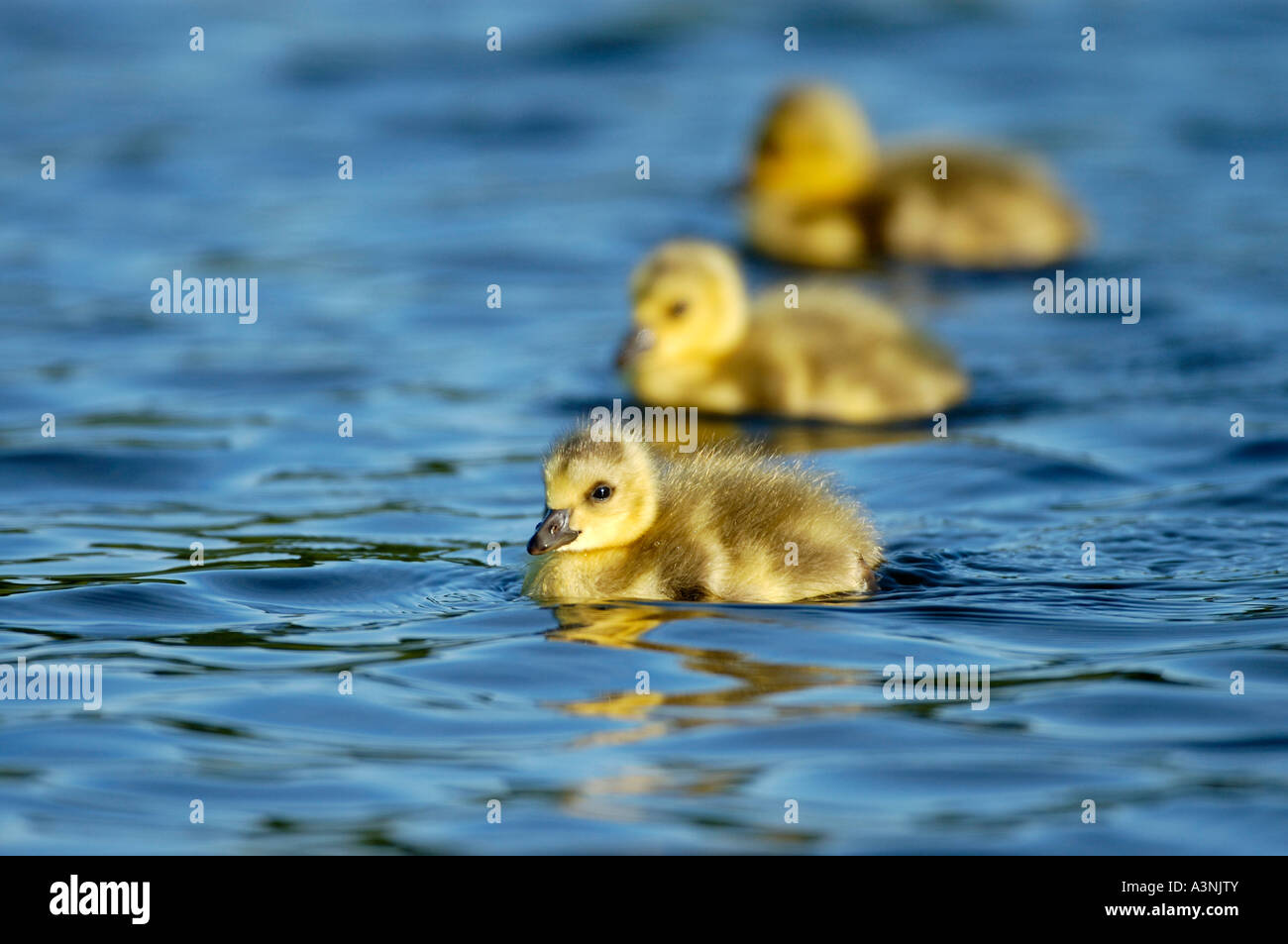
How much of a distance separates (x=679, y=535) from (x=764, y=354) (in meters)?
2.88

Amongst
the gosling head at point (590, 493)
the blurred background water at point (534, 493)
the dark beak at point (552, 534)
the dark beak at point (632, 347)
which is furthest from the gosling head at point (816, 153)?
the dark beak at point (552, 534)

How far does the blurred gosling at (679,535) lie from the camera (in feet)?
18.7

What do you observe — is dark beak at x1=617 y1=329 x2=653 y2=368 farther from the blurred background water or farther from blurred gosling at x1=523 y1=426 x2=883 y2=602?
blurred gosling at x1=523 y1=426 x2=883 y2=602

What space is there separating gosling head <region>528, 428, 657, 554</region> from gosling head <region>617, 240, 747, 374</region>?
261 cm

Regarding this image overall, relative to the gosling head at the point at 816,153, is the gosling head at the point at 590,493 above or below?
below

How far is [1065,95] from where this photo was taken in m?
16.9

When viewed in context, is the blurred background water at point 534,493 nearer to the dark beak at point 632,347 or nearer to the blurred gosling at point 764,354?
the blurred gosling at point 764,354

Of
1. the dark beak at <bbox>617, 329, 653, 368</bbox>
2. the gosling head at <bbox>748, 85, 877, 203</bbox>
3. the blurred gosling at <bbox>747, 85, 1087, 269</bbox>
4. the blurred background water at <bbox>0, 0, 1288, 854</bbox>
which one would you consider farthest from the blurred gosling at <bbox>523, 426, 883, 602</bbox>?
the gosling head at <bbox>748, 85, 877, 203</bbox>

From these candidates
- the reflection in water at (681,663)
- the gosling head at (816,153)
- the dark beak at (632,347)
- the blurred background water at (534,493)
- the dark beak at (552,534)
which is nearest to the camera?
the blurred background water at (534,493)

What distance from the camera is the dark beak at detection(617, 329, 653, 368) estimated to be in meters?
8.35

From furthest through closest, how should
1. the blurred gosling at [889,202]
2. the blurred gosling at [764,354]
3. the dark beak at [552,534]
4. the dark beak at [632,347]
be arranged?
1. the blurred gosling at [889,202]
2. the blurred gosling at [764,354]
3. the dark beak at [632,347]
4. the dark beak at [552,534]

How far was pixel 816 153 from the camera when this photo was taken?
478 inches

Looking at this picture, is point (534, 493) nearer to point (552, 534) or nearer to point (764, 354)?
point (764, 354)

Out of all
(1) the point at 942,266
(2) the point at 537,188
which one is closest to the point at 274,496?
(1) the point at 942,266
